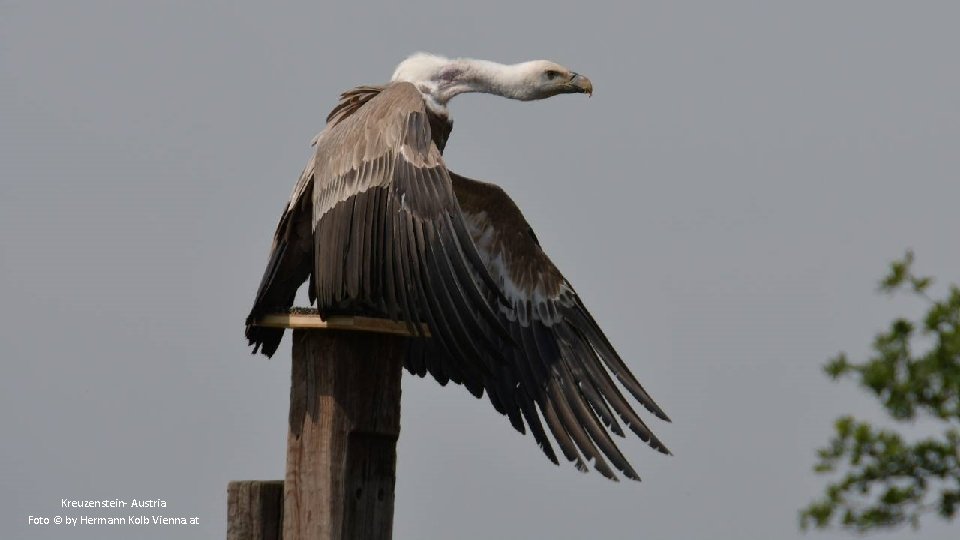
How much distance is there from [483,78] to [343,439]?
279 cm

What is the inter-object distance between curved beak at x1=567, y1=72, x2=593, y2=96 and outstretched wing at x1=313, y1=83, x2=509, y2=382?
1.85 metres

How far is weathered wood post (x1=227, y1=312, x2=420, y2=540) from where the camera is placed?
6.59 m

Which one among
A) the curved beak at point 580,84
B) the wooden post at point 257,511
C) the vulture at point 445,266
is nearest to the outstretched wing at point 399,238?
the vulture at point 445,266

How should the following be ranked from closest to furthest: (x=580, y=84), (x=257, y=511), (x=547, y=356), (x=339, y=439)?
(x=339, y=439)
(x=257, y=511)
(x=547, y=356)
(x=580, y=84)

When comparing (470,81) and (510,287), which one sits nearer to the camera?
(470,81)

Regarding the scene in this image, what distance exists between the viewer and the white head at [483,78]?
849cm

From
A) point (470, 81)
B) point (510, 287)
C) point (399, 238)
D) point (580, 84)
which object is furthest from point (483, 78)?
point (399, 238)

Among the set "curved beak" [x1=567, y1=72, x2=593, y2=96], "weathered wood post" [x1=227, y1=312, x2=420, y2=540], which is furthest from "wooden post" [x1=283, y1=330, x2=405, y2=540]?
"curved beak" [x1=567, y1=72, x2=593, y2=96]

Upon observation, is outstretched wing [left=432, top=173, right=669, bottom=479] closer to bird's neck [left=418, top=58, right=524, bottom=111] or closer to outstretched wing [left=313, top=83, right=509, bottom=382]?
bird's neck [left=418, top=58, right=524, bottom=111]

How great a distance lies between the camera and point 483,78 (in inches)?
345

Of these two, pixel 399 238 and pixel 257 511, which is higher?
pixel 399 238

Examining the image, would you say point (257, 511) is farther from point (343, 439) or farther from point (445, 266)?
point (445, 266)

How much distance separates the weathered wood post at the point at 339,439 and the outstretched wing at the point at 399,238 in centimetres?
16

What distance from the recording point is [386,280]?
6.89 m
